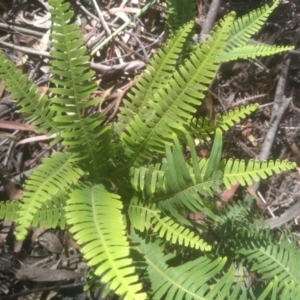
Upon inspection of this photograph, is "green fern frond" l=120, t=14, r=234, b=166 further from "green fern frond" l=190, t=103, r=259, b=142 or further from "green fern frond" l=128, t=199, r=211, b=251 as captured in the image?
"green fern frond" l=128, t=199, r=211, b=251

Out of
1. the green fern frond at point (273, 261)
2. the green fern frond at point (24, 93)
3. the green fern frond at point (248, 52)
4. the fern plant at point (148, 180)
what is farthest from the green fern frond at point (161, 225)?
the green fern frond at point (248, 52)

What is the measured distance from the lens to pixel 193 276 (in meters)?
1.55

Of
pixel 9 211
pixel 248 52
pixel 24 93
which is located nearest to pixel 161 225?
pixel 9 211

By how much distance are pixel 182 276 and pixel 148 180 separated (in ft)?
1.19

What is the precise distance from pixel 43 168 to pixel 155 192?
414 mm

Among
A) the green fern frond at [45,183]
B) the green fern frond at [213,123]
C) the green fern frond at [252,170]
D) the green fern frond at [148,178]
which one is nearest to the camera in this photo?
the green fern frond at [45,183]

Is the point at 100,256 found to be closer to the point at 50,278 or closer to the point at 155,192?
the point at 155,192

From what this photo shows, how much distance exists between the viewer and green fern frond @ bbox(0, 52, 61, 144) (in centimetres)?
140

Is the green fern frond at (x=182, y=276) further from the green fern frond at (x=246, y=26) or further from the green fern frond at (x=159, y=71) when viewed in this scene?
the green fern frond at (x=246, y=26)

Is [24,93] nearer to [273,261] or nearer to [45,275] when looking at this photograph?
[45,275]

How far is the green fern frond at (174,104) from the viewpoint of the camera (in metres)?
1.40

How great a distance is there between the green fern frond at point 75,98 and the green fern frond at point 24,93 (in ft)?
0.23

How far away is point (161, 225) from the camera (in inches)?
61.1

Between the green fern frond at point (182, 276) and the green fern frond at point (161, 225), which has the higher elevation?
the green fern frond at point (161, 225)
